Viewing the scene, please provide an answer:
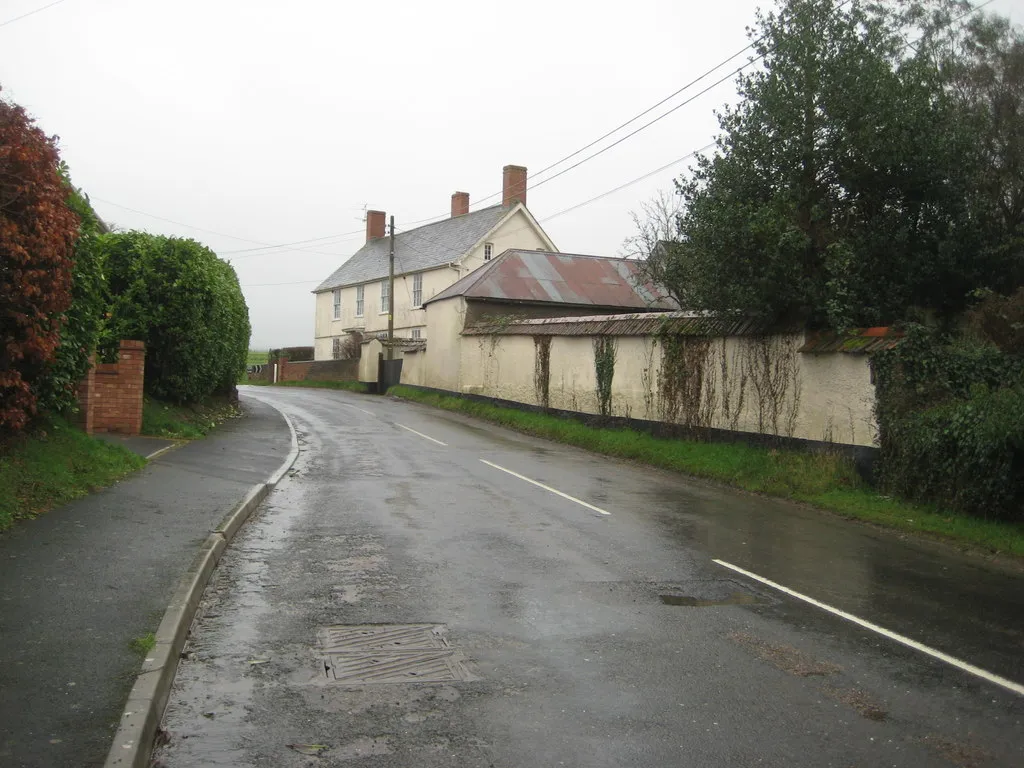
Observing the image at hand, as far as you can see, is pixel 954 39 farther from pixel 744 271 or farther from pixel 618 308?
pixel 618 308

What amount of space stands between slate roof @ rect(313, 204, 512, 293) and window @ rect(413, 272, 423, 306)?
0.42m

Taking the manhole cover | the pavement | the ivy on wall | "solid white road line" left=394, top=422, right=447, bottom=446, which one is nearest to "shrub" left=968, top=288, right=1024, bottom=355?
the manhole cover

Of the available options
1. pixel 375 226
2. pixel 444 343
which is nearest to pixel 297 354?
pixel 375 226

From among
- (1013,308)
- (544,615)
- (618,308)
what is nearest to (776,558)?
(544,615)

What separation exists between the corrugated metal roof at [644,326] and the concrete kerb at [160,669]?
36.4 feet

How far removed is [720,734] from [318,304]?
55.8 m

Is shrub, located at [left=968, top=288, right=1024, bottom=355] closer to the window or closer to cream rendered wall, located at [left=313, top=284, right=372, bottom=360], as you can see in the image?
the window

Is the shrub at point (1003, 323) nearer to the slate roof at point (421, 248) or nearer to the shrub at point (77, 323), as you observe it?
the shrub at point (77, 323)

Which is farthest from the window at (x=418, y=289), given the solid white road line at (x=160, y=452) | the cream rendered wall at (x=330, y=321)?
the solid white road line at (x=160, y=452)

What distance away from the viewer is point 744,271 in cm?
1582

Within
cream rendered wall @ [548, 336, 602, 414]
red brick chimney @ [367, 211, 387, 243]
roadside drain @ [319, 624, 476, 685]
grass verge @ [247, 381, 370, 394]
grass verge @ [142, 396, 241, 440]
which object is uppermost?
red brick chimney @ [367, 211, 387, 243]

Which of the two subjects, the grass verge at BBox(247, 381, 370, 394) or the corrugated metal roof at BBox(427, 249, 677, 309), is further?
the grass verge at BBox(247, 381, 370, 394)

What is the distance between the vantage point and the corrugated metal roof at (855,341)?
44.4 feet

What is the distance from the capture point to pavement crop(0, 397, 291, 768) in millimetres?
4352
